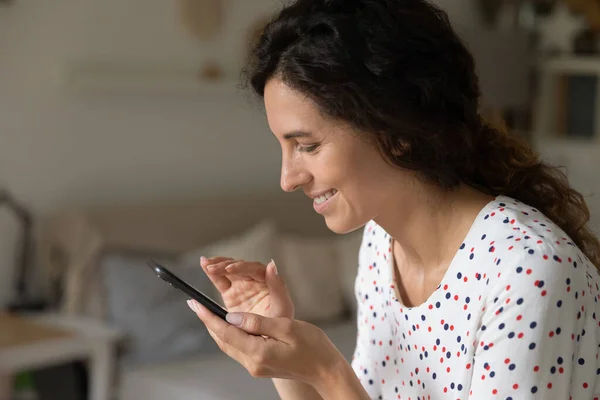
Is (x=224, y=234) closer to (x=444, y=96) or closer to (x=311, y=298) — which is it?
(x=311, y=298)

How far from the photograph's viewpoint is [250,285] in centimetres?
118

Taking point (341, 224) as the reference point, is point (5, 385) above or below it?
below

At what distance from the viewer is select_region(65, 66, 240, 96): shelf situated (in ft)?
9.70

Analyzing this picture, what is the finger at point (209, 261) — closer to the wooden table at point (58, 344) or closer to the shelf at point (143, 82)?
the wooden table at point (58, 344)

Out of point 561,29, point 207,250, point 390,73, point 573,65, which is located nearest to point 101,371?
point 207,250

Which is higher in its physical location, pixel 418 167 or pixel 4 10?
pixel 4 10

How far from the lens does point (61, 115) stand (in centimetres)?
296

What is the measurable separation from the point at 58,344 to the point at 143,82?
1049 millimetres

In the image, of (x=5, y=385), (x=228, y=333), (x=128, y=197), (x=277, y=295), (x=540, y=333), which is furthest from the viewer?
(x=128, y=197)

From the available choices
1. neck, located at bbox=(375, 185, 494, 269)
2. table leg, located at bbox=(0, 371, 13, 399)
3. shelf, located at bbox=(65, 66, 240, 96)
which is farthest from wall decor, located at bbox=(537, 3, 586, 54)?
neck, located at bbox=(375, 185, 494, 269)

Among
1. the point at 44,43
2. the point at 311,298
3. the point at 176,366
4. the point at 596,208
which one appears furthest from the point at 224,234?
the point at 596,208

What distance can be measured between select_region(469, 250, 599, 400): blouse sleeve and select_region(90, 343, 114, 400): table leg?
1.83 metres

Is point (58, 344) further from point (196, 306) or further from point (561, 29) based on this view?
point (561, 29)

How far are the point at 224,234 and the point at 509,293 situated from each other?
2427mm
